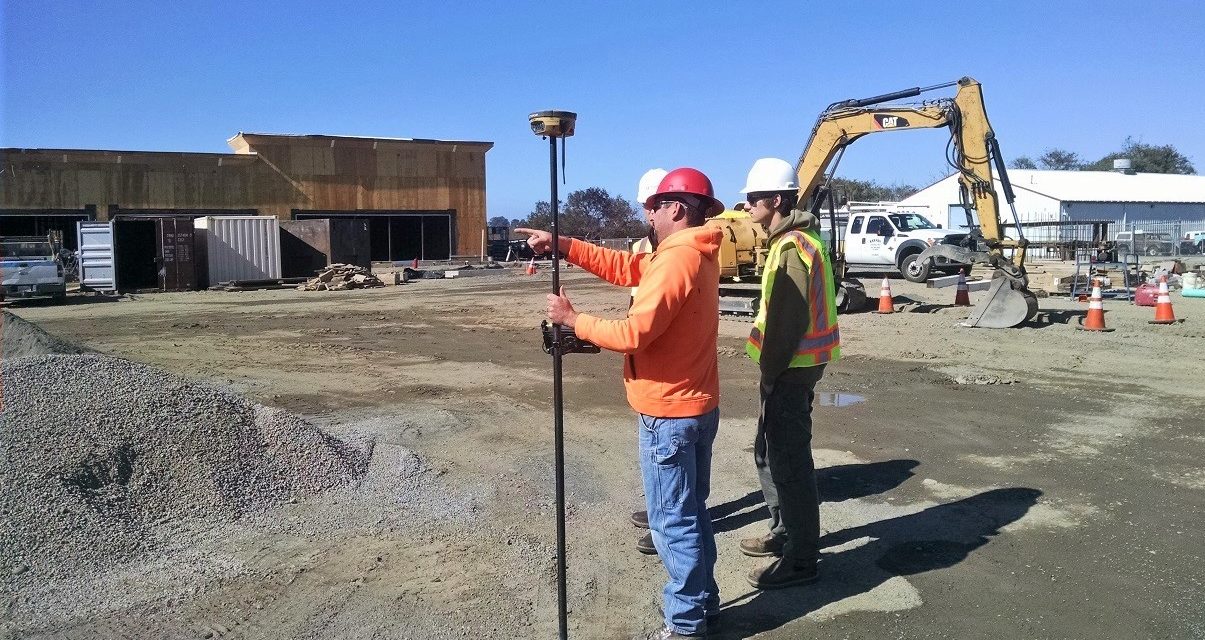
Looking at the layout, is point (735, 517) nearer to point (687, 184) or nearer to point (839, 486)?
point (839, 486)

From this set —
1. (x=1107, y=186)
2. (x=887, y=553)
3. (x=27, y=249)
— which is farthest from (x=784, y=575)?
(x=1107, y=186)

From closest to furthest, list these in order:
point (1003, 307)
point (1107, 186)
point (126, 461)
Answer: point (126, 461) → point (1003, 307) → point (1107, 186)

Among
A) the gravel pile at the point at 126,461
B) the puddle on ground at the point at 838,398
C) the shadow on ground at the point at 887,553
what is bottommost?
the shadow on ground at the point at 887,553

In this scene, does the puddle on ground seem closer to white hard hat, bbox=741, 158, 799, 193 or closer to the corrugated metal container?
white hard hat, bbox=741, 158, 799, 193

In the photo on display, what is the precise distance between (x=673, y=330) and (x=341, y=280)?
24279mm

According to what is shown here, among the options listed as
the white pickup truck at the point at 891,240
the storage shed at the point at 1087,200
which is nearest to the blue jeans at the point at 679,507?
the white pickup truck at the point at 891,240

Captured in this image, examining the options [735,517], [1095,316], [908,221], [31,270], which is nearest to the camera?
[735,517]

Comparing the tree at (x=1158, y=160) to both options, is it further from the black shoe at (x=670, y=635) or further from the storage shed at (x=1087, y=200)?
the black shoe at (x=670, y=635)

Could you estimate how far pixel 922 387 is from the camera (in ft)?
31.5

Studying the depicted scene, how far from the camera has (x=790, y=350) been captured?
410cm

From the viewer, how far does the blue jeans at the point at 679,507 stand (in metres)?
3.50

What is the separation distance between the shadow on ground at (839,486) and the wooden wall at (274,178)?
32802 mm

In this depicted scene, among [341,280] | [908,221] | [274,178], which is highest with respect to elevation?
[274,178]

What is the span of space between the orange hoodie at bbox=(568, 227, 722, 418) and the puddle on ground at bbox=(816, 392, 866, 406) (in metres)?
5.44
